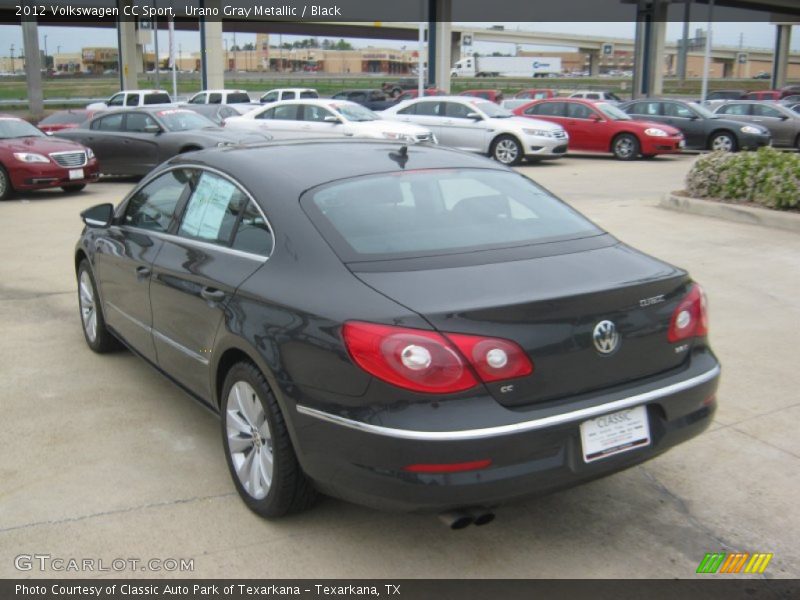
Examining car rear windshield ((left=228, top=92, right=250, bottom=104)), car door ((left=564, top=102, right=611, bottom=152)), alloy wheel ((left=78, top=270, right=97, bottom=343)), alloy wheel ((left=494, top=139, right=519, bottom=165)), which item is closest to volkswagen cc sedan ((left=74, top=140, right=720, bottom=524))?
alloy wheel ((left=78, top=270, right=97, bottom=343))

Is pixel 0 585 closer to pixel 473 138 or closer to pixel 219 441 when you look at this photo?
pixel 219 441

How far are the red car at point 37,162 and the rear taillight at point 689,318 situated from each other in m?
12.8

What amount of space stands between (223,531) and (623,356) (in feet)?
5.94

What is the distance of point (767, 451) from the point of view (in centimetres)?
437

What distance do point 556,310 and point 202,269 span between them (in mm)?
1796

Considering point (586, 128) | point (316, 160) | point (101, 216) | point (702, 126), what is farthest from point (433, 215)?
point (702, 126)

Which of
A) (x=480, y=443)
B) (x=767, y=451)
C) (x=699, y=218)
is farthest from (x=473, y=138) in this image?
(x=480, y=443)

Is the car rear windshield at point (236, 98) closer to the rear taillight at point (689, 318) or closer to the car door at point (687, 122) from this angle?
the car door at point (687, 122)

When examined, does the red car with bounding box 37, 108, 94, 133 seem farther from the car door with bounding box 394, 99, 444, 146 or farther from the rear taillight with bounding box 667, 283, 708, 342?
the rear taillight with bounding box 667, 283, 708, 342

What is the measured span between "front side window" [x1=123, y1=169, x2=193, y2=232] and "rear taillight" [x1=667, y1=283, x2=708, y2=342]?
2.63 meters

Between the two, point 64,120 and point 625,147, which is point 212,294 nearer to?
point 625,147

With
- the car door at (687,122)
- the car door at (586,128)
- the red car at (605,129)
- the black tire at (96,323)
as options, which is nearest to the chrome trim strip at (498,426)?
the black tire at (96,323)

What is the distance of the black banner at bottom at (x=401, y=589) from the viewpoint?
315cm

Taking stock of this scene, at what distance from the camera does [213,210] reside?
425 cm
